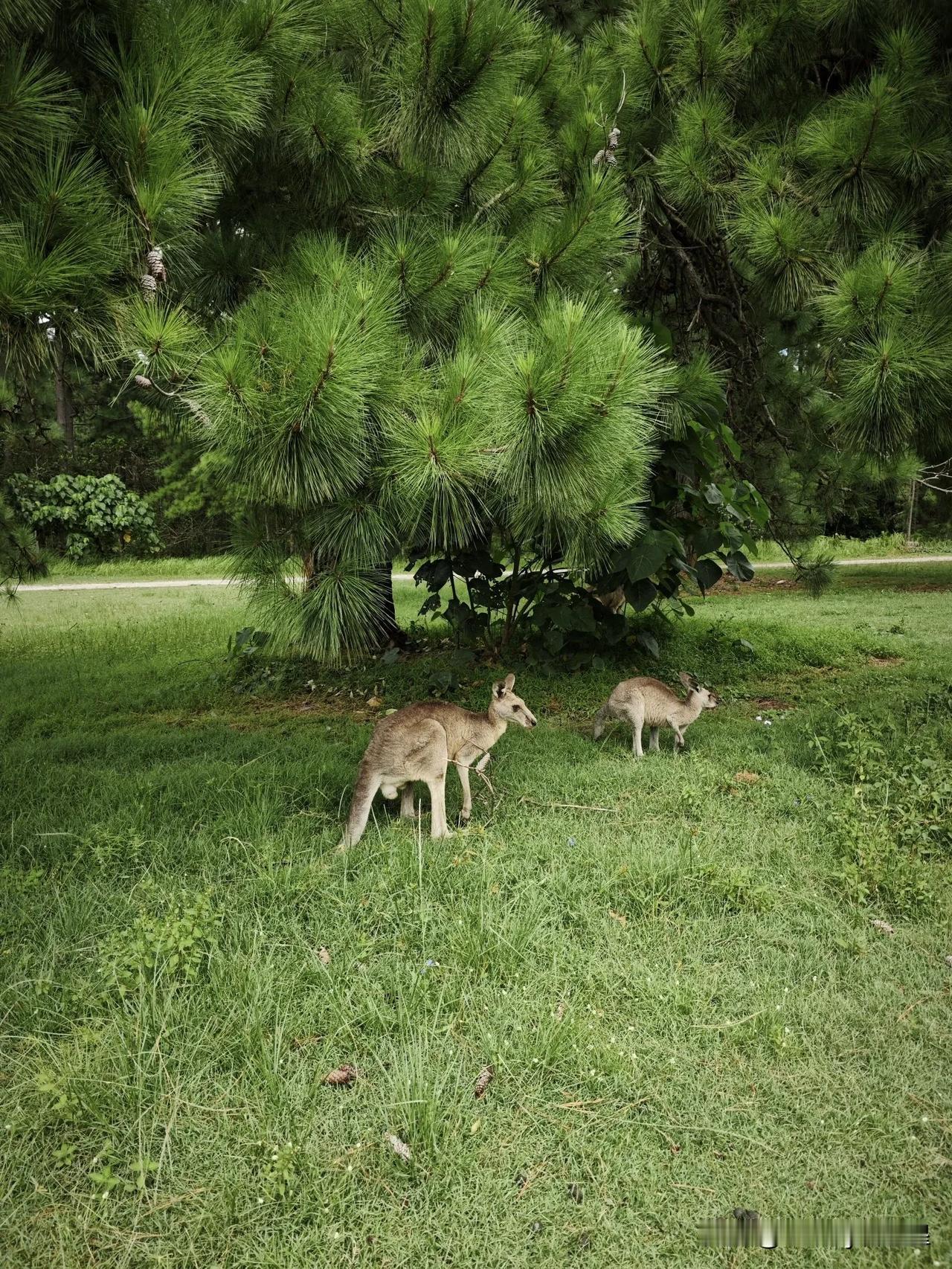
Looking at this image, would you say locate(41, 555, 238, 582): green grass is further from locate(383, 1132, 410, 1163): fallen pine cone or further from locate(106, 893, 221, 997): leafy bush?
locate(383, 1132, 410, 1163): fallen pine cone

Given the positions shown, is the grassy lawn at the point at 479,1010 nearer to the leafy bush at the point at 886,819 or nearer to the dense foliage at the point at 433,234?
the leafy bush at the point at 886,819

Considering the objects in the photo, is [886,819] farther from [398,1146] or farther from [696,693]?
[398,1146]

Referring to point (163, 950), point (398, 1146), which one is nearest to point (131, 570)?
point (163, 950)

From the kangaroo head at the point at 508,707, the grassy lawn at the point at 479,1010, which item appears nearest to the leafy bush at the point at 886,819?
the grassy lawn at the point at 479,1010

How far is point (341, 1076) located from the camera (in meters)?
2.21

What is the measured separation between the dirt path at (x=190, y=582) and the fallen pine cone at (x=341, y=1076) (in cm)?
1348

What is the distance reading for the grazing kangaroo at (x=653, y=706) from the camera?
15.2 feet

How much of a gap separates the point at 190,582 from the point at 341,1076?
15660 mm

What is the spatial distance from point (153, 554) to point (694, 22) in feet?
63.5

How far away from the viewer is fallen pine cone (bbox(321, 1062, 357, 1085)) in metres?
2.20

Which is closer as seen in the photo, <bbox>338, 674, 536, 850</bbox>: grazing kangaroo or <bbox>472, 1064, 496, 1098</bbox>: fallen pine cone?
<bbox>472, 1064, 496, 1098</bbox>: fallen pine cone

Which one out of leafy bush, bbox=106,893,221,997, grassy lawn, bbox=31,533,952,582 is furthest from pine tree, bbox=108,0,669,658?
grassy lawn, bbox=31,533,952,582

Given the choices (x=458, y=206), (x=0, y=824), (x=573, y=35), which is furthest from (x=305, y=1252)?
(x=573, y=35)

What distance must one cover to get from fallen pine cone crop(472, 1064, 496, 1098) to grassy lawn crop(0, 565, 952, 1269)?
21 millimetres
